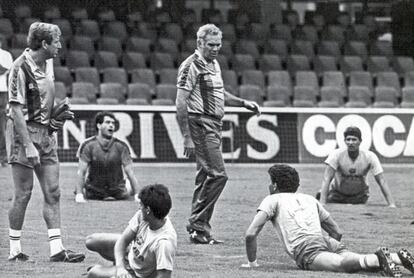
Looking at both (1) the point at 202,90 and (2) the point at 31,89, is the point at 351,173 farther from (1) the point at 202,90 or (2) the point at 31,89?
(2) the point at 31,89

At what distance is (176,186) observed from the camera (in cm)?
1515

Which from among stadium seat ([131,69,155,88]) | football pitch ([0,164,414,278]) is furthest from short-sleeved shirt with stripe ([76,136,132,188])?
stadium seat ([131,69,155,88])

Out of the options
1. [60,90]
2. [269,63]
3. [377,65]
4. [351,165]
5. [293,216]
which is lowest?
[351,165]

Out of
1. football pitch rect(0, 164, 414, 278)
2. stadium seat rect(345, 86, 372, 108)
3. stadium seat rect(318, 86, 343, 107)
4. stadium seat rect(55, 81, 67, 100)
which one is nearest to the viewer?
football pitch rect(0, 164, 414, 278)

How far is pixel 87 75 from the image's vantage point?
1978cm

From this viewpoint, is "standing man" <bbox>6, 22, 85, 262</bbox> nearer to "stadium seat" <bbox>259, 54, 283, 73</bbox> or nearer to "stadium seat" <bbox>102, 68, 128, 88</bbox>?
"stadium seat" <bbox>102, 68, 128, 88</bbox>

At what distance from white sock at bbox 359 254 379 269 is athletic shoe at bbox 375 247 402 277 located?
32 millimetres

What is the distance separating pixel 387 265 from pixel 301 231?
78cm

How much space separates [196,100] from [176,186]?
5.61 m

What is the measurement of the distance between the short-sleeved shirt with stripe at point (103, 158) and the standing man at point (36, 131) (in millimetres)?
4807

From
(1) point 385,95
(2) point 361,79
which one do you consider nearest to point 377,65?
(2) point 361,79

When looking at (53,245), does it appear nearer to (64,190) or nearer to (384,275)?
(384,275)

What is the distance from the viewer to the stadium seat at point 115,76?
20047 millimetres

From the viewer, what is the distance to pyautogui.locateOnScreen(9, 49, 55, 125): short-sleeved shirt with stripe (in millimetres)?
8070
